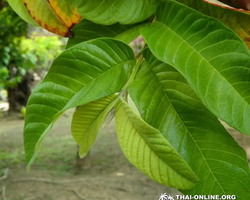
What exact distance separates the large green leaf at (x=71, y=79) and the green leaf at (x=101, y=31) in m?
0.04

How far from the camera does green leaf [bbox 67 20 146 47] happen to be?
0.32 meters

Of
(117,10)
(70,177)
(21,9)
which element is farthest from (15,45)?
(117,10)

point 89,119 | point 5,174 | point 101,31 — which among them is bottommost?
point 5,174

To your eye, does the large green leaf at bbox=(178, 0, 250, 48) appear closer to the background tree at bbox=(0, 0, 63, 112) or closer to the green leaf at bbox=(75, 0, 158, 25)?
the green leaf at bbox=(75, 0, 158, 25)

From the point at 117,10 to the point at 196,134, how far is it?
0.15 m

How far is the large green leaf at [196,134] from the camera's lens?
0.27 m

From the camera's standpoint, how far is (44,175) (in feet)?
9.52

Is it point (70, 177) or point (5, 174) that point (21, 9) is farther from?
point (5, 174)

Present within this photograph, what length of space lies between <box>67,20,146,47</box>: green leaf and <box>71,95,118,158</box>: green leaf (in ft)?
0.24

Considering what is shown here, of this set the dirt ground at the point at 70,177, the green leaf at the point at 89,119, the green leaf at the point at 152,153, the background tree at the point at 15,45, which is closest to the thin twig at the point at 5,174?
the dirt ground at the point at 70,177

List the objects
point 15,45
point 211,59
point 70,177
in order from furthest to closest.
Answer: point 70,177
point 15,45
point 211,59

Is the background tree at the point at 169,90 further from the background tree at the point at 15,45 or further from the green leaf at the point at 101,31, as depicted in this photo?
the background tree at the point at 15,45

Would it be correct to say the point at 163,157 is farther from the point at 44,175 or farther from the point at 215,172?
the point at 44,175

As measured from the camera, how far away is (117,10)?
0.30 metres
